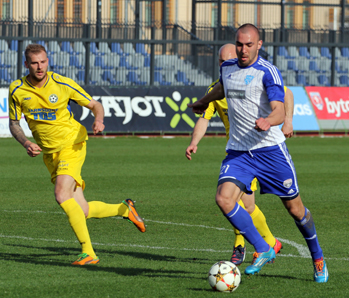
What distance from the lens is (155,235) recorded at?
7371mm

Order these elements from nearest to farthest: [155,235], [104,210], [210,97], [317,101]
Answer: [210,97] < [104,210] < [155,235] < [317,101]

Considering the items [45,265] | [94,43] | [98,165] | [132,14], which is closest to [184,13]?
[132,14]

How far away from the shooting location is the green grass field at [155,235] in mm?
5086

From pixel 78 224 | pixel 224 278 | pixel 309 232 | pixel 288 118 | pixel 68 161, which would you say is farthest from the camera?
pixel 68 161

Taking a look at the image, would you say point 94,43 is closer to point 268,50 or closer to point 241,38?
point 268,50

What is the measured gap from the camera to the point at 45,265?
228 inches

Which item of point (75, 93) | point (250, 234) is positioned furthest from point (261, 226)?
point (75, 93)

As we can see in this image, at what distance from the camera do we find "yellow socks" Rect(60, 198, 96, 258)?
5934mm

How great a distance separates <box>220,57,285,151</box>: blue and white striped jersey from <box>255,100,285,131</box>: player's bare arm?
9 centimetres

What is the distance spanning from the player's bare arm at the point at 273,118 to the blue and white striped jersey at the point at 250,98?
85 mm

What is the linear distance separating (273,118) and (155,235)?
2.87 m

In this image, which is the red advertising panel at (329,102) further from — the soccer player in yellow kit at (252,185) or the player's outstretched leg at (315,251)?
the player's outstretched leg at (315,251)

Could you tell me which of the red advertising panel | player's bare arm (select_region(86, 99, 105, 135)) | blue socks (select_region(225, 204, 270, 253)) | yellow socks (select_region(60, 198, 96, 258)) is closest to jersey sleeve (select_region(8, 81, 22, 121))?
player's bare arm (select_region(86, 99, 105, 135))

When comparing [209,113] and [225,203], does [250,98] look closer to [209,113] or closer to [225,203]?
[225,203]
